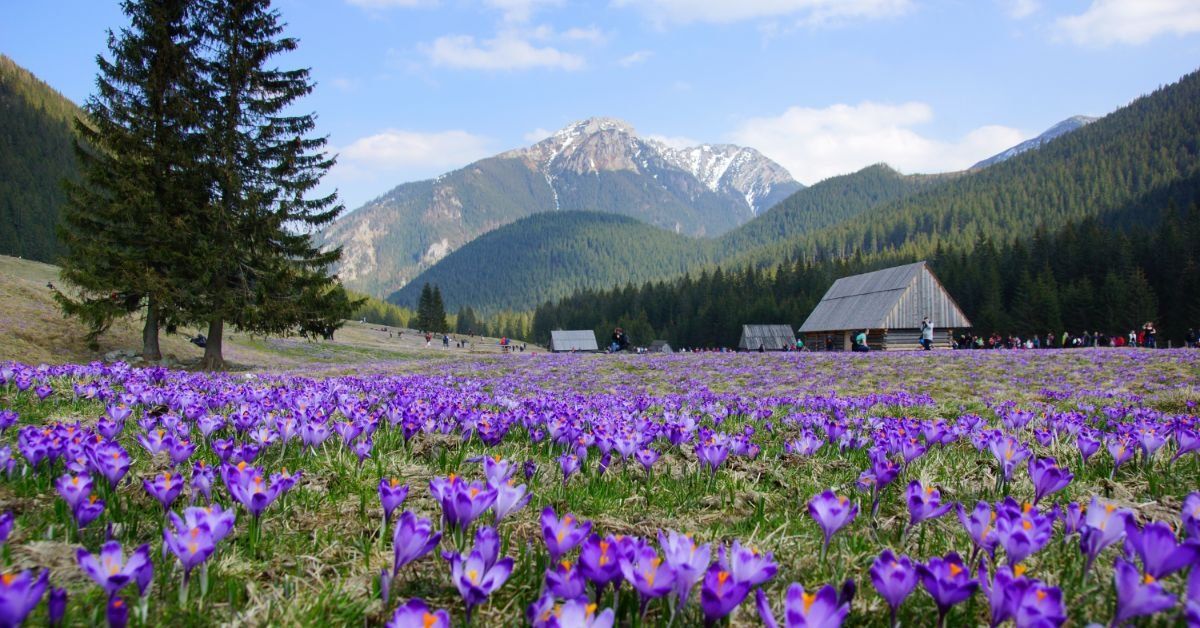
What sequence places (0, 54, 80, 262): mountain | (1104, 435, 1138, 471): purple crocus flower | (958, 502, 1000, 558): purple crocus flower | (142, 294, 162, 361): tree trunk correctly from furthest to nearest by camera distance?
1. (0, 54, 80, 262): mountain
2. (142, 294, 162, 361): tree trunk
3. (1104, 435, 1138, 471): purple crocus flower
4. (958, 502, 1000, 558): purple crocus flower

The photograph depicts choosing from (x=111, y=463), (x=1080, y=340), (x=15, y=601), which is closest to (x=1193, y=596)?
(x=15, y=601)

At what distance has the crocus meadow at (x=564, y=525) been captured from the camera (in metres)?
1.80

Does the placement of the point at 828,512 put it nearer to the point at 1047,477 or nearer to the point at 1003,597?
the point at 1003,597

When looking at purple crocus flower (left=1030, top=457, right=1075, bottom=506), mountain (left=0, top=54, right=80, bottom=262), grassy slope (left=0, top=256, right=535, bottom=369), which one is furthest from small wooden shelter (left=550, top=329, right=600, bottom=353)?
purple crocus flower (left=1030, top=457, right=1075, bottom=506)

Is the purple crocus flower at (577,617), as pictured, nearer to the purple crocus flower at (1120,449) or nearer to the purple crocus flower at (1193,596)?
the purple crocus flower at (1193,596)

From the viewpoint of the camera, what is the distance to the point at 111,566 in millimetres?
1799

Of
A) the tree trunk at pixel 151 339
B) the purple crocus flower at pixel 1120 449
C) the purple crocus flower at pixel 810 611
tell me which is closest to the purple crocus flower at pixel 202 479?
the purple crocus flower at pixel 810 611

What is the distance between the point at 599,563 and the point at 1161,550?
1726 mm

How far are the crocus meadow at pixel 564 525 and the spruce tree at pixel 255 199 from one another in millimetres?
19417

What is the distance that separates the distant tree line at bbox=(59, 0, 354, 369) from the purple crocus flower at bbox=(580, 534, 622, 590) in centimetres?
2531

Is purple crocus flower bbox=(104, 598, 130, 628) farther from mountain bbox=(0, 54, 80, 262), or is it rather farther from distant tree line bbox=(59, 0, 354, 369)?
mountain bbox=(0, 54, 80, 262)

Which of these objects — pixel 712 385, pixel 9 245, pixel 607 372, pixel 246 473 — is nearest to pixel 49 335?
pixel 607 372

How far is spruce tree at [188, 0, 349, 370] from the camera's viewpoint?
937 inches

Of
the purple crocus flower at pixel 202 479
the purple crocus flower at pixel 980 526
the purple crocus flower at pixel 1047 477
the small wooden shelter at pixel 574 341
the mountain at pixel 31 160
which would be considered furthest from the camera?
the small wooden shelter at pixel 574 341
